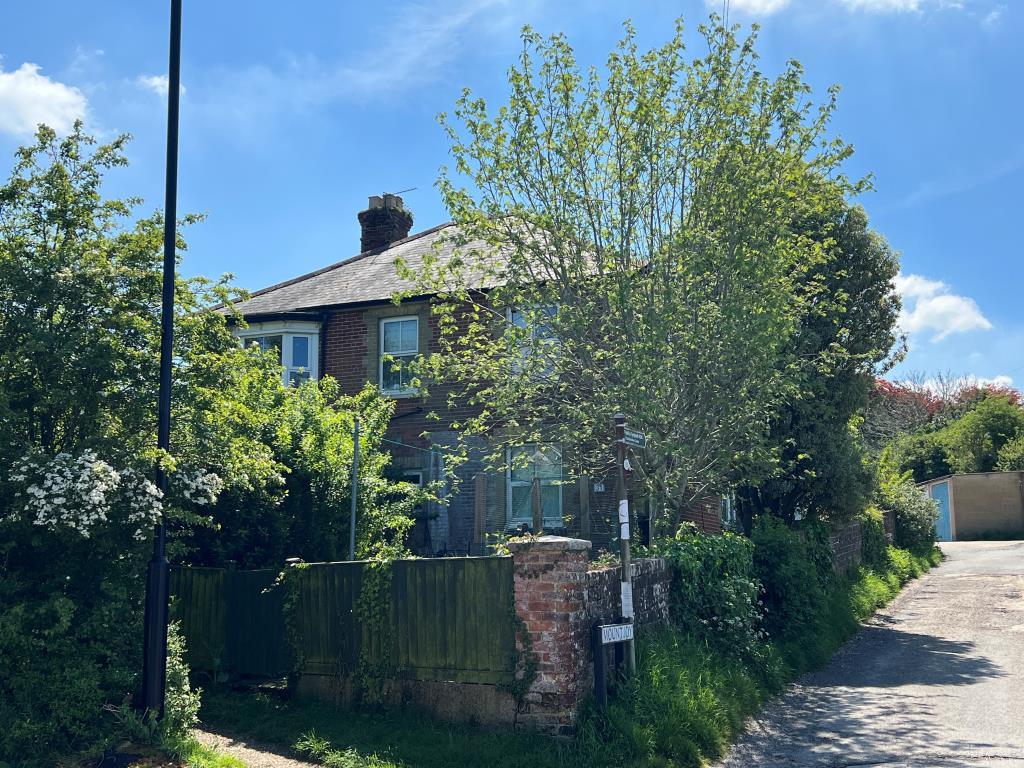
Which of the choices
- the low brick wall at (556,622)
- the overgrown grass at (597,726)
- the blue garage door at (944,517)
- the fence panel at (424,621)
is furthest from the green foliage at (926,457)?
the low brick wall at (556,622)

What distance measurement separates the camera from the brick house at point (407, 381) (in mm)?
17594

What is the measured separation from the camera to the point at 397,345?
65.8 ft

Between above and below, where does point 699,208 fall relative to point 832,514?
above

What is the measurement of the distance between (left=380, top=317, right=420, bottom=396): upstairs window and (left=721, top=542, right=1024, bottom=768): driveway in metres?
10.3

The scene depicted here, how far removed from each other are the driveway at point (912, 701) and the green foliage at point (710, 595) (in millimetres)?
903

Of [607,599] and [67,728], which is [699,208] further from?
[67,728]

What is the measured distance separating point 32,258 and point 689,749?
7452 mm

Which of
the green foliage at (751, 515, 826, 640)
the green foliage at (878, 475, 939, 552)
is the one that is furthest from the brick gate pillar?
the green foliage at (878, 475, 939, 552)

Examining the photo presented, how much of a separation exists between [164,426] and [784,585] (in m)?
9.29

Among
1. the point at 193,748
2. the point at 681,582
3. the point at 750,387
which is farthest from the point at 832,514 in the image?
the point at 193,748

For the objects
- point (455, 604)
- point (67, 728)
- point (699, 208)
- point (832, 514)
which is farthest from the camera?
point (832, 514)

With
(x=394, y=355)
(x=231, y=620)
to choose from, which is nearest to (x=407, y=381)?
(x=394, y=355)

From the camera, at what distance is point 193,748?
8070 millimetres

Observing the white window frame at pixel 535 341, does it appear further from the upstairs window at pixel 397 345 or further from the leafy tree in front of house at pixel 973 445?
the leafy tree in front of house at pixel 973 445
